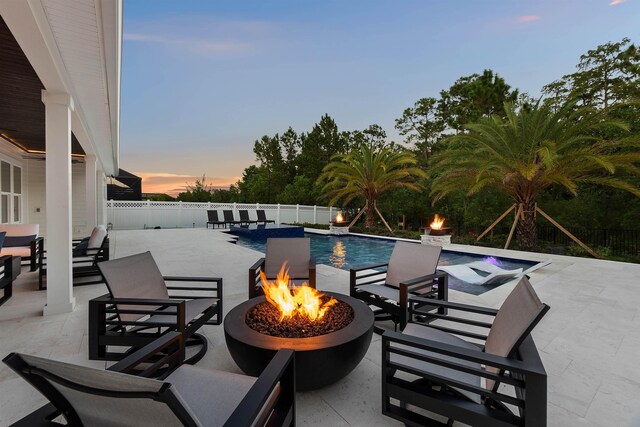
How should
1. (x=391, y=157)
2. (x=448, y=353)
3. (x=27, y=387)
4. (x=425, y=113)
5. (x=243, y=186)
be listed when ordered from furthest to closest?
(x=243, y=186)
(x=425, y=113)
(x=391, y=157)
(x=27, y=387)
(x=448, y=353)

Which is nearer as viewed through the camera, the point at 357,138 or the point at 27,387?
the point at 27,387

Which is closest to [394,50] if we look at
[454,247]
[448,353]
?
[454,247]

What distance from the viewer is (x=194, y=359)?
8.38ft

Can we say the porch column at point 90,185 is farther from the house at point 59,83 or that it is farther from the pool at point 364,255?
the pool at point 364,255

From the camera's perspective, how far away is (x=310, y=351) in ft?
6.35

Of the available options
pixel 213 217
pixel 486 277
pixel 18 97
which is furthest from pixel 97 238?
pixel 213 217

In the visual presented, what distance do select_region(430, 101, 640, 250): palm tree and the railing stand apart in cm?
167

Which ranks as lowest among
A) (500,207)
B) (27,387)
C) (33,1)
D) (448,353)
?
(27,387)

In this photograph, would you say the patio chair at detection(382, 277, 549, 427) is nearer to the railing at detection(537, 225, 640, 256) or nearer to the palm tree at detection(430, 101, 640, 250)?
the palm tree at detection(430, 101, 640, 250)

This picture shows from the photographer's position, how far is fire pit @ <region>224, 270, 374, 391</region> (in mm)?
1948

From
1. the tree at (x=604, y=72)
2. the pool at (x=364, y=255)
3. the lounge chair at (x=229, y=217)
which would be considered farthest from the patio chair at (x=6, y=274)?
the tree at (x=604, y=72)

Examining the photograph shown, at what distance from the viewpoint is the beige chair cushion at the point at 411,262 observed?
3520 mm

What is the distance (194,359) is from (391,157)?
12.9m

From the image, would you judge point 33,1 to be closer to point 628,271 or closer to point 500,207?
point 628,271
